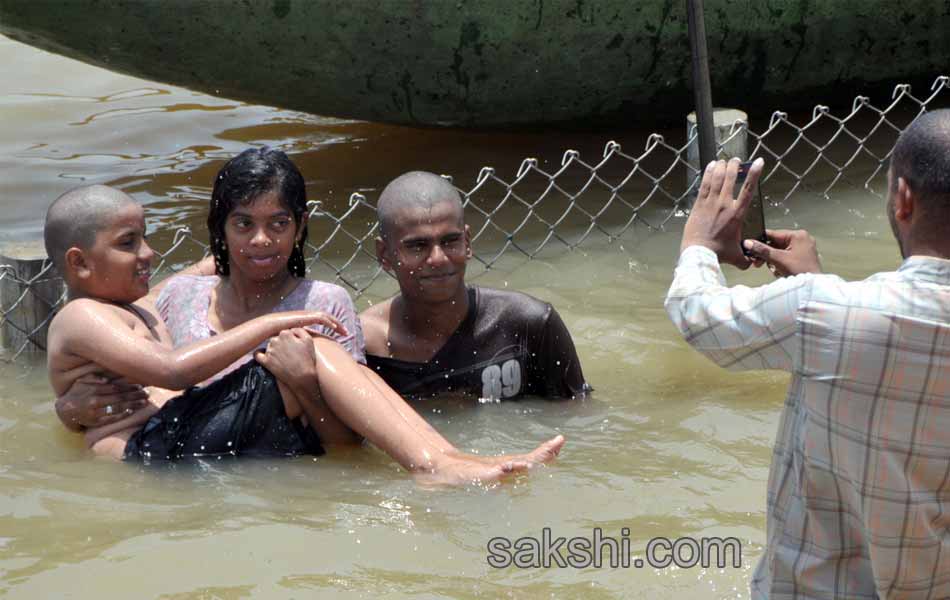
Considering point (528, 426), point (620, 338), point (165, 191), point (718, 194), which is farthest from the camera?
point (165, 191)

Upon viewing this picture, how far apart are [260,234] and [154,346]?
495 millimetres

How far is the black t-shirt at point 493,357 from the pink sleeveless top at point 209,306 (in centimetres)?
23

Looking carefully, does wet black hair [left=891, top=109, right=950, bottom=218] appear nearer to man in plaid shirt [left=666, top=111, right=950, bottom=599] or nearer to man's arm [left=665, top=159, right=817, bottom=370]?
man in plaid shirt [left=666, top=111, right=950, bottom=599]

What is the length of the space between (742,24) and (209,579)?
15.8 feet

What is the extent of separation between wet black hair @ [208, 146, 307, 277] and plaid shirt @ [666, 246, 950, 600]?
211 centimetres

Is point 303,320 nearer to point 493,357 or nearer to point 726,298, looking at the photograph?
point 493,357

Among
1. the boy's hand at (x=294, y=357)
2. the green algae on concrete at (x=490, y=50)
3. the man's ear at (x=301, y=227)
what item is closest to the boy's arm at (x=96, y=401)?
the boy's hand at (x=294, y=357)

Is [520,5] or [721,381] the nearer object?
[721,381]

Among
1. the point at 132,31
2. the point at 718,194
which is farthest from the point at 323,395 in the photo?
the point at 132,31

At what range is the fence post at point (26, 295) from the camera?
4.59 metres

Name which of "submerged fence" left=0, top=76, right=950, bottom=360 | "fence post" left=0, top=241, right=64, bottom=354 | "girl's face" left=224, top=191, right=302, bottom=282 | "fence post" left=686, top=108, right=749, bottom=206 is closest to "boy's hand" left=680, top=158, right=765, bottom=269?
"girl's face" left=224, top=191, right=302, bottom=282

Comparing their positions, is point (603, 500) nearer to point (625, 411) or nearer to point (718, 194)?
point (625, 411)

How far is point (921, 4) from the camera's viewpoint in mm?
7184

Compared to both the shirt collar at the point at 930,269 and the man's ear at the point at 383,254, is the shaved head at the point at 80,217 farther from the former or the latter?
the shirt collar at the point at 930,269
